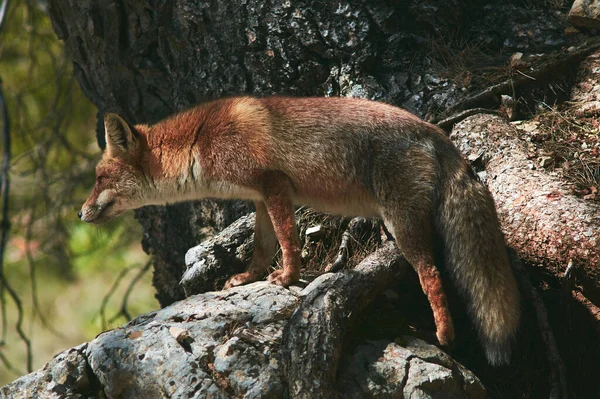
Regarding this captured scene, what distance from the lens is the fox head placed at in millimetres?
5309

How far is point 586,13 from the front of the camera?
213 inches

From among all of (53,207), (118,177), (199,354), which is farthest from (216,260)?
(53,207)

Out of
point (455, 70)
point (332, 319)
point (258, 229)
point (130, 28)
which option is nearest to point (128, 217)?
point (130, 28)

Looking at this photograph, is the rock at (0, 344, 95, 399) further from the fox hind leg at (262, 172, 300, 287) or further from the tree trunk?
the tree trunk

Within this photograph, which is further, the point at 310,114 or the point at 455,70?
the point at 455,70

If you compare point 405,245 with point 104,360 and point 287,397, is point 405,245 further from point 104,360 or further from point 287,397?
point 104,360

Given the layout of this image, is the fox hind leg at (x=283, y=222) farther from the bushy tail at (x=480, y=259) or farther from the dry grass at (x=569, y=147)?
the dry grass at (x=569, y=147)

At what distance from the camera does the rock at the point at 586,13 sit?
212 inches

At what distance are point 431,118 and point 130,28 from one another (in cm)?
288

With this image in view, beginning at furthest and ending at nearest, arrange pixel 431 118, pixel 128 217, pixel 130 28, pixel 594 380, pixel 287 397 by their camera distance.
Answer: pixel 128 217 < pixel 130 28 < pixel 431 118 < pixel 594 380 < pixel 287 397

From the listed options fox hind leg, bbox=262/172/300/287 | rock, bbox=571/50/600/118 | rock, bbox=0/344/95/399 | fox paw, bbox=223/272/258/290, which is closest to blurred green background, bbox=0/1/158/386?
fox paw, bbox=223/272/258/290

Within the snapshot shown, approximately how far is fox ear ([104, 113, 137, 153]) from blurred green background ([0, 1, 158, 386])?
107 inches

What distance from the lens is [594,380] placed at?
167 inches

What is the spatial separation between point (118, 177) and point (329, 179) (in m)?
1.86
